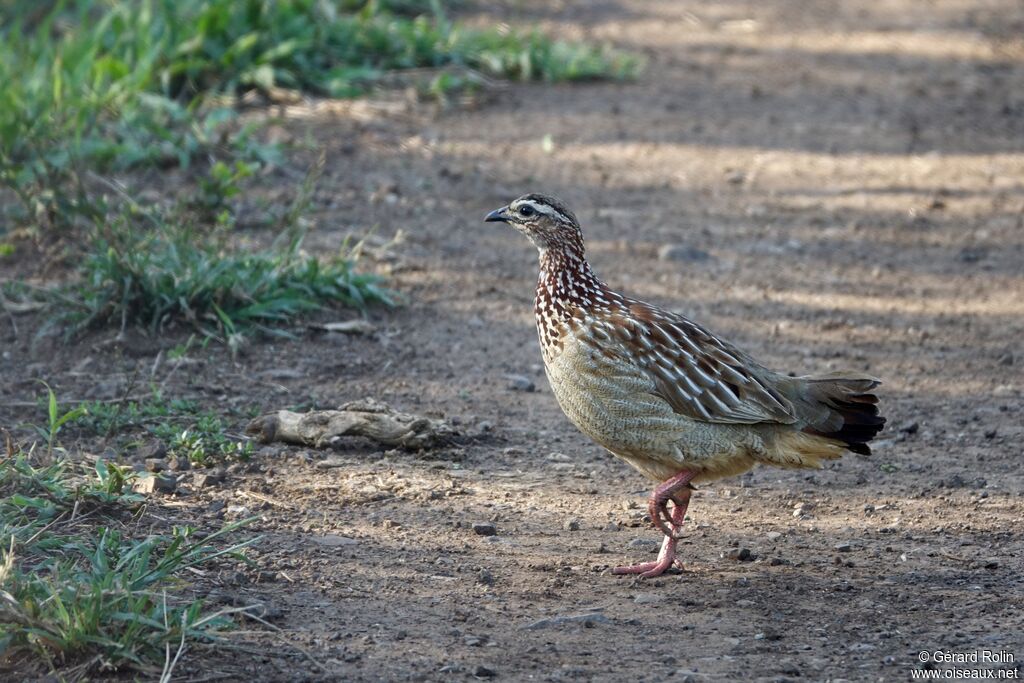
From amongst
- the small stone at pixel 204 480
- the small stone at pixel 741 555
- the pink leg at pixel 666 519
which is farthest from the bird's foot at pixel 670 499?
the small stone at pixel 204 480

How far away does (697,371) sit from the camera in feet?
18.3

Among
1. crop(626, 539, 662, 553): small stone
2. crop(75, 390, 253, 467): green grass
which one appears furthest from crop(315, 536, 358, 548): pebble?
crop(626, 539, 662, 553): small stone

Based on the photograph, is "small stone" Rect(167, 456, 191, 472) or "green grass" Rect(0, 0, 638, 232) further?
"green grass" Rect(0, 0, 638, 232)

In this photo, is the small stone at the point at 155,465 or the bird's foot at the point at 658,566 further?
the small stone at the point at 155,465

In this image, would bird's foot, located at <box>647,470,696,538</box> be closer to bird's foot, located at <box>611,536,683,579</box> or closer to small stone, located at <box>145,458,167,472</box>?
Answer: bird's foot, located at <box>611,536,683,579</box>

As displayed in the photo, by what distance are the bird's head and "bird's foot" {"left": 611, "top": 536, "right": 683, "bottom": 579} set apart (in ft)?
4.41

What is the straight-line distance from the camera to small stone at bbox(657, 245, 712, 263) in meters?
8.95

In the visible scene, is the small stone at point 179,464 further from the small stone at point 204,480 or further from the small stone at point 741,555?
the small stone at point 741,555

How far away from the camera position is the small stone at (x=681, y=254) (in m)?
8.95

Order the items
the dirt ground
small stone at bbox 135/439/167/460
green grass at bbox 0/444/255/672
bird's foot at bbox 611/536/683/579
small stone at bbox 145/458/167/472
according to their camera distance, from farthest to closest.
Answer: small stone at bbox 135/439/167/460 → small stone at bbox 145/458/167/472 → bird's foot at bbox 611/536/683/579 → the dirt ground → green grass at bbox 0/444/255/672

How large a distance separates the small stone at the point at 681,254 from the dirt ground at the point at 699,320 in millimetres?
26

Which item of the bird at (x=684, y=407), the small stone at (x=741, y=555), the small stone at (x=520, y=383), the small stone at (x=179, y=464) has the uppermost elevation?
the bird at (x=684, y=407)

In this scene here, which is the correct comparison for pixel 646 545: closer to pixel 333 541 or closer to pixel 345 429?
pixel 333 541

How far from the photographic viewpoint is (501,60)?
1123cm
